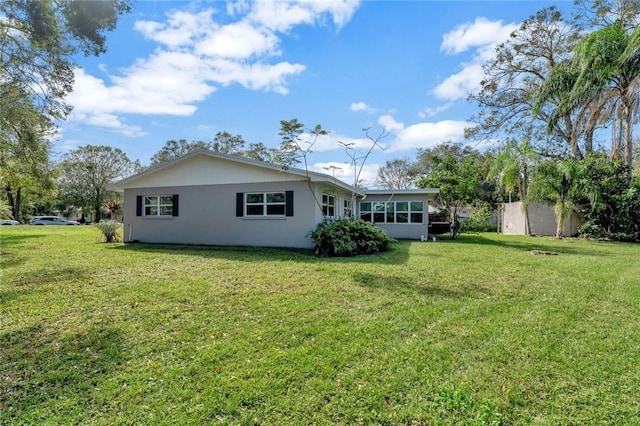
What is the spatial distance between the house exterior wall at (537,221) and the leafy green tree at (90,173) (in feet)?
134

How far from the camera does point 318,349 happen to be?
359 cm

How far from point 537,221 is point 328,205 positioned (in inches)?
586

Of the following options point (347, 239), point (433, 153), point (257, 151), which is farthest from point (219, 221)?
point (433, 153)

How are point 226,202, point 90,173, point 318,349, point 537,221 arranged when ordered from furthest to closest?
point 90,173, point 537,221, point 226,202, point 318,349

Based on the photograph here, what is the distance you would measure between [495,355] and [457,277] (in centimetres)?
362

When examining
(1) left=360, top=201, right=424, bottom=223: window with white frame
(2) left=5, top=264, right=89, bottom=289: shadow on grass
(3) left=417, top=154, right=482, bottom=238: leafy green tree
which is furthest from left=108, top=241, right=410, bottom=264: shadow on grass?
(3) left=417, top=154, right=482, bottom=238: leafy green tree

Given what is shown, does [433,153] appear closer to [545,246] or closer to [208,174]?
[545,246]

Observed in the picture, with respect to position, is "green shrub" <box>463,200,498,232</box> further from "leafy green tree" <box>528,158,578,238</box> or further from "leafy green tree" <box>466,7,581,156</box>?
"leafy green tree" <box>466,7,581,156</box>

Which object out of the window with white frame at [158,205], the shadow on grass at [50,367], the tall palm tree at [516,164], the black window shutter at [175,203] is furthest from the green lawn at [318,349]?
the tall palm tree at [516,164]

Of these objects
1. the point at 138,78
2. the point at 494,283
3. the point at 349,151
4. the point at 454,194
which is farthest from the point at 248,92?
the point at 494,283

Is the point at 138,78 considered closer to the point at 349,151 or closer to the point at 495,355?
the point at 349,151

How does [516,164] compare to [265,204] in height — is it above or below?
above

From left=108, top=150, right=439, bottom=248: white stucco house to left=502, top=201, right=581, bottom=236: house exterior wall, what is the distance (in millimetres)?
13211

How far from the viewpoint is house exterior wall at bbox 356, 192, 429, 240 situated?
16500 mm
